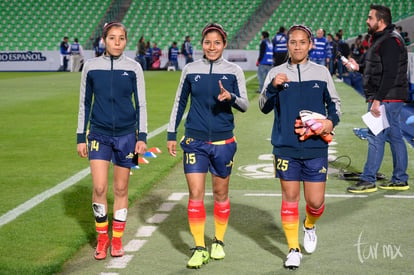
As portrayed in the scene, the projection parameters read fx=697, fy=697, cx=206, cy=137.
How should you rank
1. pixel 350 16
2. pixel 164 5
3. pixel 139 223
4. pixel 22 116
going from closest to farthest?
1. pixel 139 223
2. pixel 22 116
3. pixel 350 16
4. pixel 164 5

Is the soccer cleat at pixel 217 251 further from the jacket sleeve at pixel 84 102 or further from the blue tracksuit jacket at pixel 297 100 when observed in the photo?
the jacket sleeve at pixel 84 102

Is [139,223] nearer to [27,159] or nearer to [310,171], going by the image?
[310,171]

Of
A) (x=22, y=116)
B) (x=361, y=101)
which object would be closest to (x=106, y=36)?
(x=22, y=116)

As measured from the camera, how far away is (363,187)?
7.94 meters

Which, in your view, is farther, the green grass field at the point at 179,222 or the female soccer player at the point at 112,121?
the female soccer player at the point at 112,121

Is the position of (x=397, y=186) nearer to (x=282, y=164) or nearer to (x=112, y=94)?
(x=282, y=164)

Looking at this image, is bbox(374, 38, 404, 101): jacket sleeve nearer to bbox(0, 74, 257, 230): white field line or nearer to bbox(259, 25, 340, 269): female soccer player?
bbox(259, 25, 340, 269): female soccer player

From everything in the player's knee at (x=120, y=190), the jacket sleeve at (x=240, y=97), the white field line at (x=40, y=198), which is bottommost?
the white field line at (x=40, y=198)

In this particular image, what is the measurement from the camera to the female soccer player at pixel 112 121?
5383 mm

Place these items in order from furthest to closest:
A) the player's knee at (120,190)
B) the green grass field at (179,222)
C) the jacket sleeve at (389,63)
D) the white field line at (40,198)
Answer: the jacket sleeve at (389,63) < the white field line at (40,198) < the player's knee at (120,190) < the green grass field at (179,222)

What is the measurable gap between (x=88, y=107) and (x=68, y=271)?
1.29 metres

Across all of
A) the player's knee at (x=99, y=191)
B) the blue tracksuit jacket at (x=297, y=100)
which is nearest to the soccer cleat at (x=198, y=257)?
the player's knee at (x=99, y=191)

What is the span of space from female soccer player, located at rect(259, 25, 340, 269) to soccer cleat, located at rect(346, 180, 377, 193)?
2713 mm

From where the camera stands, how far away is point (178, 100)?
5461mm
